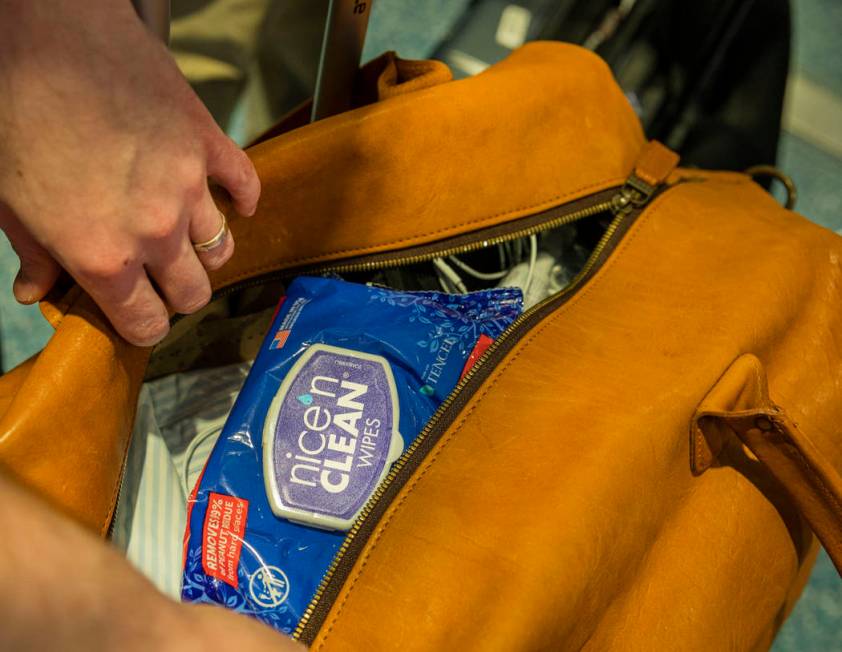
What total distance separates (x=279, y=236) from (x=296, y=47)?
37cm

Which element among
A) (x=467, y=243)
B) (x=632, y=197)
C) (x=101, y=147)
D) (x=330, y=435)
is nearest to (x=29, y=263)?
(x=101, y=147)

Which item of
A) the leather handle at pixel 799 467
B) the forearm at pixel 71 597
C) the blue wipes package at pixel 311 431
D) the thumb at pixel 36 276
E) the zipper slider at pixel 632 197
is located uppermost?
the zipper slider at pixel 632 197

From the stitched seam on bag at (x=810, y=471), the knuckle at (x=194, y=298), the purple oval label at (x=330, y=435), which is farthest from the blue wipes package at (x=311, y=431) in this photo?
the stitched seam on bag at (x=810, y=471)

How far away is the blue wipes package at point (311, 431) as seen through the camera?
0.51 meters

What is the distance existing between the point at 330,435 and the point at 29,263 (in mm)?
223

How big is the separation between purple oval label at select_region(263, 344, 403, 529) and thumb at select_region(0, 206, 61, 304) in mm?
172

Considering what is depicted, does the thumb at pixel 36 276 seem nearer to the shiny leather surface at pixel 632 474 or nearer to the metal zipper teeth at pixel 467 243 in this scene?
the metal zipper teeth at pixel 467 243

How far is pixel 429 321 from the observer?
601mm

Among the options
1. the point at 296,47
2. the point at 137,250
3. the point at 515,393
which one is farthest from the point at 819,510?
the point at 296,47

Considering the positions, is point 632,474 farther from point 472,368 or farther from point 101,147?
point 101,147

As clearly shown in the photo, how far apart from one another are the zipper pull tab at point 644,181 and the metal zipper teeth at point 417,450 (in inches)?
2.7

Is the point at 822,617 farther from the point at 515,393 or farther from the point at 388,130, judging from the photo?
the point at 388,130

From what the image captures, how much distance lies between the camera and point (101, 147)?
14.9 inches

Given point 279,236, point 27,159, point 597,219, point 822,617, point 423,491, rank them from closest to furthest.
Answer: point 27,159 < point 423,491 < point 279,236 < point 597,219 < point 822,617
